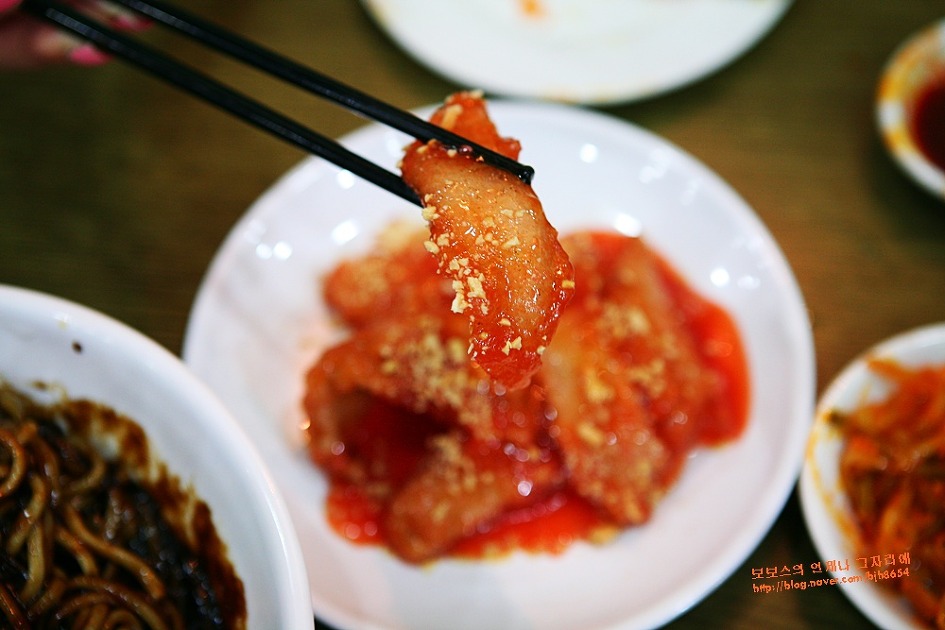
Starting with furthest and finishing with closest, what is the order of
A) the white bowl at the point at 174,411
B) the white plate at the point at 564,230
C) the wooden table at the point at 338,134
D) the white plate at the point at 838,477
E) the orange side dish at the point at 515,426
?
the wooden table at the point at 338,134 < the orange side dish at the point at 515,426 < the white plate at the point at 564,230 < the white plate at the point at 838,477 < the white bowl at the point at 174,411

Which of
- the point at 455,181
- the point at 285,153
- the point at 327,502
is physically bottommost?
the point at 327,502

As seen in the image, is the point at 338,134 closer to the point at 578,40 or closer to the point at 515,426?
the point at 578,40

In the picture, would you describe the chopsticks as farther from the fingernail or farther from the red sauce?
the red sauce

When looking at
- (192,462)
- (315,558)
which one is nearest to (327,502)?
(315,558)

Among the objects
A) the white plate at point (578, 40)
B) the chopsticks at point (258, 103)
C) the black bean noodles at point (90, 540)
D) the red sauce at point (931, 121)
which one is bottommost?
the black bean noodles at point (90, 540)

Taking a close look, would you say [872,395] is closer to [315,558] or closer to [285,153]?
[315,558]

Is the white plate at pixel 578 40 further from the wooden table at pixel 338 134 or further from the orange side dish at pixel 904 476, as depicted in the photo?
the orange side dish at pixel 904 476

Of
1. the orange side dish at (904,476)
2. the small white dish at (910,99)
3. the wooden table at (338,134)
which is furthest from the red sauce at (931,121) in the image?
the orange side dish at (904,476)
